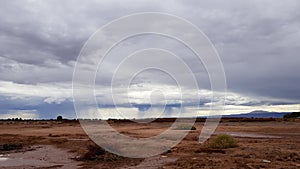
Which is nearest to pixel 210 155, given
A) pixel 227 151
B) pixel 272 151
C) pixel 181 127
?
pixel 227 151

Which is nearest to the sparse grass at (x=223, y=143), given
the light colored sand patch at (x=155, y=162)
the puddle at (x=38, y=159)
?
the light colored sand patch at (x=155, y=162)

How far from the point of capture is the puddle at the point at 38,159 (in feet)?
55.7

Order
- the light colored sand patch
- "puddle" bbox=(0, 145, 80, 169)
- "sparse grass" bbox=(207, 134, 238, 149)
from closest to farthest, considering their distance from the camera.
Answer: the light colored sand patch
"puddle" bbox=(0, 145, 80, 169)
"sparse grass" bbox=(207, 134, 238, 149)

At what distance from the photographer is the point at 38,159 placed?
19.0 meters

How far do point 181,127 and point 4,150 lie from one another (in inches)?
963

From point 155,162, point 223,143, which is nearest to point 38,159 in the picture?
point 155,162

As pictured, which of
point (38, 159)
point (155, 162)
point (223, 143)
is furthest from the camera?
point (223, 143)

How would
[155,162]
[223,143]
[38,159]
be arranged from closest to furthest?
[155,162] → [38,159] → [223,143]

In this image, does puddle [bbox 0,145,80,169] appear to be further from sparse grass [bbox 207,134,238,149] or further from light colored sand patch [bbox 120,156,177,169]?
sparse grass [bbox 207,134,238,149]

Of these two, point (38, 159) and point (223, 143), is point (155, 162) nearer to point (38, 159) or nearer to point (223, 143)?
point (38, 159)

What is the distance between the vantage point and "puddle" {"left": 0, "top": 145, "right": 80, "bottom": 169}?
55.7 ft

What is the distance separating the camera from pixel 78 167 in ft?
52.3

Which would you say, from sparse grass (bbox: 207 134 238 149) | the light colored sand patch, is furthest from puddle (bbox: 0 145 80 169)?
sparse grass (bbox: 207 134 238 149)

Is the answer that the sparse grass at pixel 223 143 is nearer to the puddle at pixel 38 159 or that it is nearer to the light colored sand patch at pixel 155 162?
the light colored sand patch at pixel 155 162
